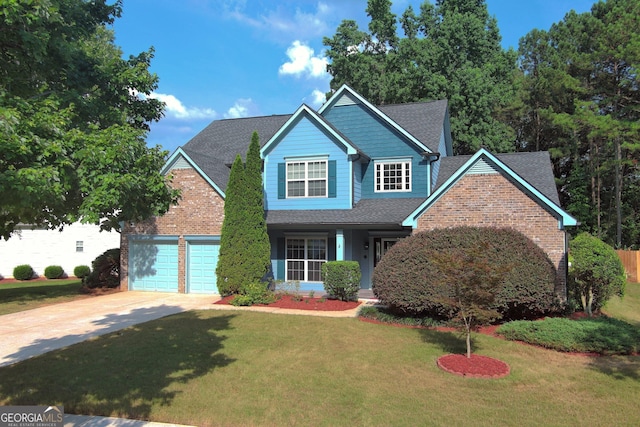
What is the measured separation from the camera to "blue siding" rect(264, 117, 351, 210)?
17.3 metres

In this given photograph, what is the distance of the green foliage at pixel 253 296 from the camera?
14601mm

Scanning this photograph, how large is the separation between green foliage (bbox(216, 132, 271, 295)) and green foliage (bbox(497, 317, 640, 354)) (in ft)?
29.1

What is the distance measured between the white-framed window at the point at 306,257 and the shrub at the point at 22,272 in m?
17.8

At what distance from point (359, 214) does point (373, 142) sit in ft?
12.7

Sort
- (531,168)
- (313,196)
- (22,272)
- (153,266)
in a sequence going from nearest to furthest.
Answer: (531,168)
(313,196)
(153,266)
(22,272)

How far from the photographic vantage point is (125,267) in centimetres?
1862

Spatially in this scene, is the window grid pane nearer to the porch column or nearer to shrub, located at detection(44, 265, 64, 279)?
the porch column

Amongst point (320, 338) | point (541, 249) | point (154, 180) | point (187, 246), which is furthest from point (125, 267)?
point (541, 249)

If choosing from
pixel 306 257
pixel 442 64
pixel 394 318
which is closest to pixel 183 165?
pixel 306 257

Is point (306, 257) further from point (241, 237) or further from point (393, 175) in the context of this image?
point (393, 175)

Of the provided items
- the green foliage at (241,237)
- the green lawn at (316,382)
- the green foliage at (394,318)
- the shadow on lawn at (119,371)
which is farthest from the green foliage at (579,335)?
the green foliage at (241,237)

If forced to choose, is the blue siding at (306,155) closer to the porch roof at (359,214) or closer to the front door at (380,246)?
the porch roof at (359,214)

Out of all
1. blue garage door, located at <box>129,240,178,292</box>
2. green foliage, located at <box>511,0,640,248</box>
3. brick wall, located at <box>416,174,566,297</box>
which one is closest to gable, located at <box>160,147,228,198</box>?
blue garage door, located at <box>129,240,178,292</box>

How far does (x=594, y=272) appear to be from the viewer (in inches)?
486
